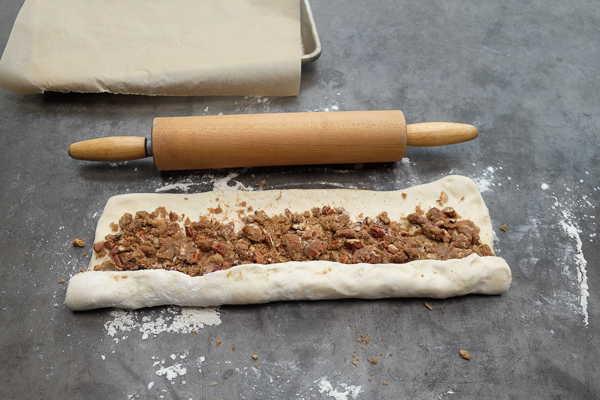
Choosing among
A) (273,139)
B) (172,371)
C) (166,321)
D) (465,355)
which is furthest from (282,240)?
(465,355)

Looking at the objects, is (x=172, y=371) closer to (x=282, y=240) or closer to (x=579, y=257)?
(x=282, y=240)

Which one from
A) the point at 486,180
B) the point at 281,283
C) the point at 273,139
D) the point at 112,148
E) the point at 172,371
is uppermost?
the point at 273,139

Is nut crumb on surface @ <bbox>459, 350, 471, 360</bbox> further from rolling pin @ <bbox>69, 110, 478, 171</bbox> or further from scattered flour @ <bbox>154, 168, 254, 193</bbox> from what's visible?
scattered flour @ <bbox>154, 168, 254, 193</bbox>

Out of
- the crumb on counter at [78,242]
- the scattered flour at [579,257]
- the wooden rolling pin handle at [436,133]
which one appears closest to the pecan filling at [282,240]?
the crumb on counter at [78,242]

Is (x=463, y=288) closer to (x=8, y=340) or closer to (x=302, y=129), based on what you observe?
(x=302, y=129)

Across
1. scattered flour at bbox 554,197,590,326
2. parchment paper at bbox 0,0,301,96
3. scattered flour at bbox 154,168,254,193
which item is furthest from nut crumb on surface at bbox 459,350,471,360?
parchment paper at bbox 0,0,301,96

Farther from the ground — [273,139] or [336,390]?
[273,139]
